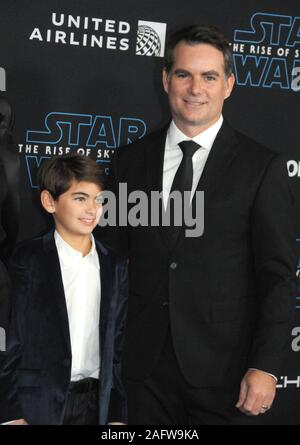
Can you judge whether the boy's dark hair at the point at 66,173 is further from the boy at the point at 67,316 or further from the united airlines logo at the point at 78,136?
the united airlines logo at the point at 78,136

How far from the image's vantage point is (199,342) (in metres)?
2.64

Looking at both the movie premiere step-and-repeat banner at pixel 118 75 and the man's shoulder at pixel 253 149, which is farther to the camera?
the movie premiere step-and-repeat banner at pixel 118 75

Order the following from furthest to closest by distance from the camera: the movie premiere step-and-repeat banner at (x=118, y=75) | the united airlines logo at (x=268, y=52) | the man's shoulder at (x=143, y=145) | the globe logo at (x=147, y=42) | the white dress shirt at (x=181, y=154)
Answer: the united airlines logo at (x=268, y=52) < the globe logo at (x=147, y=42) < the movie premiere step-and-repeat banner at (x=118, y=75) < the man's shoulder at (x=143, y=145) < the white dress shirt at (x=181, y=154)

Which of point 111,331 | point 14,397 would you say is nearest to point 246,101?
point 111,331

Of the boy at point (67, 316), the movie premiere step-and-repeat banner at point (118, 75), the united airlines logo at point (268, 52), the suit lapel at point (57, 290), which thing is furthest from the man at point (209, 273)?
the united airlines logo at point (268, 52)

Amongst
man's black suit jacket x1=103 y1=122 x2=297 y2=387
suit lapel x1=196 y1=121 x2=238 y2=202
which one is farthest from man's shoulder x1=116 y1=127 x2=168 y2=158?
suit lapel x1=196 y1=121 x2=238 y2=202

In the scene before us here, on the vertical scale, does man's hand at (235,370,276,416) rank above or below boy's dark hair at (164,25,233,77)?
below

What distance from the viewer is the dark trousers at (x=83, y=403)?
99.4 inches

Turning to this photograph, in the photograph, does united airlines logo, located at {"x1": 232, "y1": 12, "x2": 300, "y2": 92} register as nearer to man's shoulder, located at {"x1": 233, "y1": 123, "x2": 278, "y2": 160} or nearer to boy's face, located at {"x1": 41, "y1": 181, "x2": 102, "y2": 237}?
man's shoulder, located at {"x1": 233, "y1": 123, "x2": 278, "y2": 160}

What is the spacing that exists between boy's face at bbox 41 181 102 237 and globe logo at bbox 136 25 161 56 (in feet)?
3.22

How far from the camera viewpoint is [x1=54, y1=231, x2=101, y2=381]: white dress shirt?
2.53 metres

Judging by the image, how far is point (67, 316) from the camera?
2496 millimetres

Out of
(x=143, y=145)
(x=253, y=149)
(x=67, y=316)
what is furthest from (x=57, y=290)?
(x=253, y=149)

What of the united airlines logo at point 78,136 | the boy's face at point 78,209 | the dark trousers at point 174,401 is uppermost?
the united airlines logo at point 78,136
